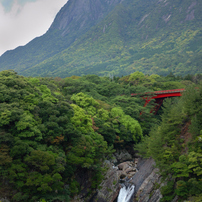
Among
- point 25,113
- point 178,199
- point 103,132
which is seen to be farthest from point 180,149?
point 25,113

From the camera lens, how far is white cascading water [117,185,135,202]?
26458 millimetres

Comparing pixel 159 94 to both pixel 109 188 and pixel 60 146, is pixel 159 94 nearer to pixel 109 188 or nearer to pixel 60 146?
pixel 109 188

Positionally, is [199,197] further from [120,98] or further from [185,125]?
[120,98]

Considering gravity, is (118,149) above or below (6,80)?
below

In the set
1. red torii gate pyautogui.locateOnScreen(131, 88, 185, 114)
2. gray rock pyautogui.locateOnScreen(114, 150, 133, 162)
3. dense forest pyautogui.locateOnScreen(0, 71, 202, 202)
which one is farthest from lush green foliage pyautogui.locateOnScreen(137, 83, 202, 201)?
red torii gate pyautogui.locateOnScreen(131, 88, 185, 114)

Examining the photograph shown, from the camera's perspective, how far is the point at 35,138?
22.3m

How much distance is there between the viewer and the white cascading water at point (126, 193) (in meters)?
26.5

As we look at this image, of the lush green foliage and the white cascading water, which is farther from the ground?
the lush green foliage

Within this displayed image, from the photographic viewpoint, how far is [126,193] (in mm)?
27219

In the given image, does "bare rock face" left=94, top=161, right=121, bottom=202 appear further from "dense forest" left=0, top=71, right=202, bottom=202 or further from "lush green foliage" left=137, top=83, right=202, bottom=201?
"lush green foliage" left=137, top=83, right=202, bottom=201

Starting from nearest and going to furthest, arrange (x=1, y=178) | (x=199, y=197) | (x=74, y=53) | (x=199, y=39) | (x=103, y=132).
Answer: (x=199, y=197)
(x=1, y=178)
(x=103, y=132)
(x=199, y=39)
(x=74, y=53)

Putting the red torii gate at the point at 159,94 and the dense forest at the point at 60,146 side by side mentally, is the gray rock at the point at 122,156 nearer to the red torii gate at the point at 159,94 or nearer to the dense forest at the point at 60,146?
the dense forest at the point at 60,146

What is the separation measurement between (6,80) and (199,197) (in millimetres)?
22661

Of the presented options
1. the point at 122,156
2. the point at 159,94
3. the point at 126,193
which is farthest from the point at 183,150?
the point at 159,94
